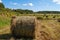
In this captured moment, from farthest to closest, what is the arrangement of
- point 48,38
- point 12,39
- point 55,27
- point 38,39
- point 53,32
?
point 55,27 < point 53,32 < point 48,38 < point 38,39 < point 12,39

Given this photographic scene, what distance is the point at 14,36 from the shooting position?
921 cm

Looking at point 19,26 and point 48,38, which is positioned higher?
point 19,26

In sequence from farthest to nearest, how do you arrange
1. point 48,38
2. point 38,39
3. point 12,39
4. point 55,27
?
point 55,27
point 48,38
point 38,39
point 12,39

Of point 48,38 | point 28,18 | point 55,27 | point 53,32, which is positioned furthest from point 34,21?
point 55,27

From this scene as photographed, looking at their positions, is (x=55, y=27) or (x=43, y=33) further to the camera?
(x=55, y=27)

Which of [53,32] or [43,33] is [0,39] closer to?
[43,33]

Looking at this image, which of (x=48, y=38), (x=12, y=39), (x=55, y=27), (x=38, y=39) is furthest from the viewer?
(x=55, y=27)

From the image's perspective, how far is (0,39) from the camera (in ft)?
31.0

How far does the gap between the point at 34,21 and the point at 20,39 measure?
1.18 meters

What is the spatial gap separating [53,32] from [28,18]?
2796 millimetres

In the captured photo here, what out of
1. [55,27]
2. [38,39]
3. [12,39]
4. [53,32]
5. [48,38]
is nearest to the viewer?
[12,39]

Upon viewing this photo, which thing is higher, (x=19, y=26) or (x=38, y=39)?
(x=19, y=26)

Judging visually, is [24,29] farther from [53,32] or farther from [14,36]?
[53,32]

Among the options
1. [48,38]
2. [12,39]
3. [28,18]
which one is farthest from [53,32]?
[12,39]
